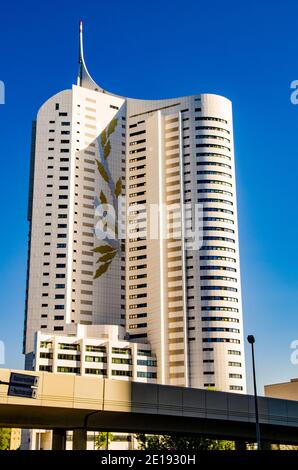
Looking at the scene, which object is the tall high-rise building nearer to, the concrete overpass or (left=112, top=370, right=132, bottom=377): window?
(left=112, top=370, right=132, bottom=377): window

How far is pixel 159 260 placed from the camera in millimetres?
185625

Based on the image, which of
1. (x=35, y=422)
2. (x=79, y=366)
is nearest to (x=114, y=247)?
(x=79, y=366)

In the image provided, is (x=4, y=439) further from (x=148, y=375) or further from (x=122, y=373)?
(x=148, y=375)

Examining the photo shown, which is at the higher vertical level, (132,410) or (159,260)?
(159,260)

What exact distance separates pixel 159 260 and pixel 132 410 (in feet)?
448

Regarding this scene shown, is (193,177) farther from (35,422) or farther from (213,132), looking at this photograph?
(35,422)

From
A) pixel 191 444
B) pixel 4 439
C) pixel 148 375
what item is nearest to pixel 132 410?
pixel 191 444

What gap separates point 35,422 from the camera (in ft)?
170

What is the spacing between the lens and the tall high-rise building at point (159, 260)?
175m

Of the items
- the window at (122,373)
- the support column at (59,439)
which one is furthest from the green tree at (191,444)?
the window at (122,373)

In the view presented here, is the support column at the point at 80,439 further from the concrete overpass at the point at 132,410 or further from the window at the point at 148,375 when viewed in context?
the window at the point at 148,375

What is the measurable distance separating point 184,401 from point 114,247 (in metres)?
147

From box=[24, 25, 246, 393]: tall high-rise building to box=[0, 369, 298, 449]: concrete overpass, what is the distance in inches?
4467

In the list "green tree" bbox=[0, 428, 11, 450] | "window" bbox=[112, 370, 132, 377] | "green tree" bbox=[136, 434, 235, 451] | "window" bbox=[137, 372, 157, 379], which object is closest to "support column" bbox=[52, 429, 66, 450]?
"green tree" bbox=[136, 434, 235, 451]
